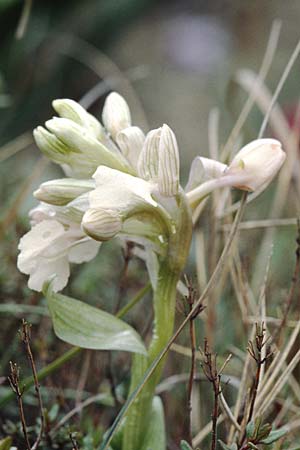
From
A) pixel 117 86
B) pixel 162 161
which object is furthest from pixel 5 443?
pixel 117 86

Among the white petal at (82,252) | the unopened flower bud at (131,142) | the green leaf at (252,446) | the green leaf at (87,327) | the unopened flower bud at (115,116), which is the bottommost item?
the green leaf at (252,446)

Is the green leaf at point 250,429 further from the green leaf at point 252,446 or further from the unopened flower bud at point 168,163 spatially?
the unopened flower bud at point 168,163

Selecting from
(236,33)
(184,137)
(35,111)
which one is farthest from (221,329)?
(236,33)

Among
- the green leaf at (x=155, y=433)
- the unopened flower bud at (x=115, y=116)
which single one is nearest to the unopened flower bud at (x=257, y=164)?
the unopened flower bud at (x=115, y=116)

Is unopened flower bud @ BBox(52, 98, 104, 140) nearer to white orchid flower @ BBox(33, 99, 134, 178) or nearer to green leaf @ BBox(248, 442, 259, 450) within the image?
white orchid flower @ BBox(33, 99, 134, 178)

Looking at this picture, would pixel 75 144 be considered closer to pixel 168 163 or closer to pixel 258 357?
pixel 168 163

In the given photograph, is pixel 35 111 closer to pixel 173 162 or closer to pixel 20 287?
pixel 20 287
